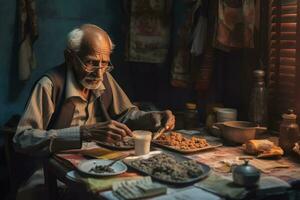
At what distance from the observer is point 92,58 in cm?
279

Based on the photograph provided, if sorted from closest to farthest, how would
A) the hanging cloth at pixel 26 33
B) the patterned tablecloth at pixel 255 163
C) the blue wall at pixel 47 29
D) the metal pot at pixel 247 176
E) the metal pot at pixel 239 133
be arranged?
1. the metal pot at pixel 247 176
2. the patterned tablecloth at pixel 255 163
3. the metal pot at pixel 239 133
4. the hanging cloth at pixel 26 33
5. the blue wall at pixel 47 29

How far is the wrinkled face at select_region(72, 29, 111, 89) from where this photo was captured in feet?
9.18

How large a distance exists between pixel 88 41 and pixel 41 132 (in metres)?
0.69

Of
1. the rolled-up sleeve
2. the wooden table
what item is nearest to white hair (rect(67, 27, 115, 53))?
the rolled-up sleeve

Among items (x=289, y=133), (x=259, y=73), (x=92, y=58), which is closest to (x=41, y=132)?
(x=92, y=58)

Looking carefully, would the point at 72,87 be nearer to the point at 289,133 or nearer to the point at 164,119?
the point at 164,119

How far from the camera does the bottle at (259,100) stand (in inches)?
122

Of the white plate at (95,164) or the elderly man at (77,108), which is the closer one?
the white plate at (95,164)

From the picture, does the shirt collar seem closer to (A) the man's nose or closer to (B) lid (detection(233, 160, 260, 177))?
(A) the man's nose

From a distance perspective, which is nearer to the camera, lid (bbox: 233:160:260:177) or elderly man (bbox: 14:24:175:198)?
lid (bbox: 233:160:260:177)

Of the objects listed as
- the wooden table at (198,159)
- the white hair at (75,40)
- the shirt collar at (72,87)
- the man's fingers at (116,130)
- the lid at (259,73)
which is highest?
the white hair at (75,40)

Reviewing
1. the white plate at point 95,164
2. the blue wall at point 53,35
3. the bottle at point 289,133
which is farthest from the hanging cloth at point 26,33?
the bottle at point 289,133

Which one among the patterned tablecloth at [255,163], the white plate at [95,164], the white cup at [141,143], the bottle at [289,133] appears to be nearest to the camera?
the white plate at [95,164]

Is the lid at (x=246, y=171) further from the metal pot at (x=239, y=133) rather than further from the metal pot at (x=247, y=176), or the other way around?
the metal pot at (x=239, y=133)
